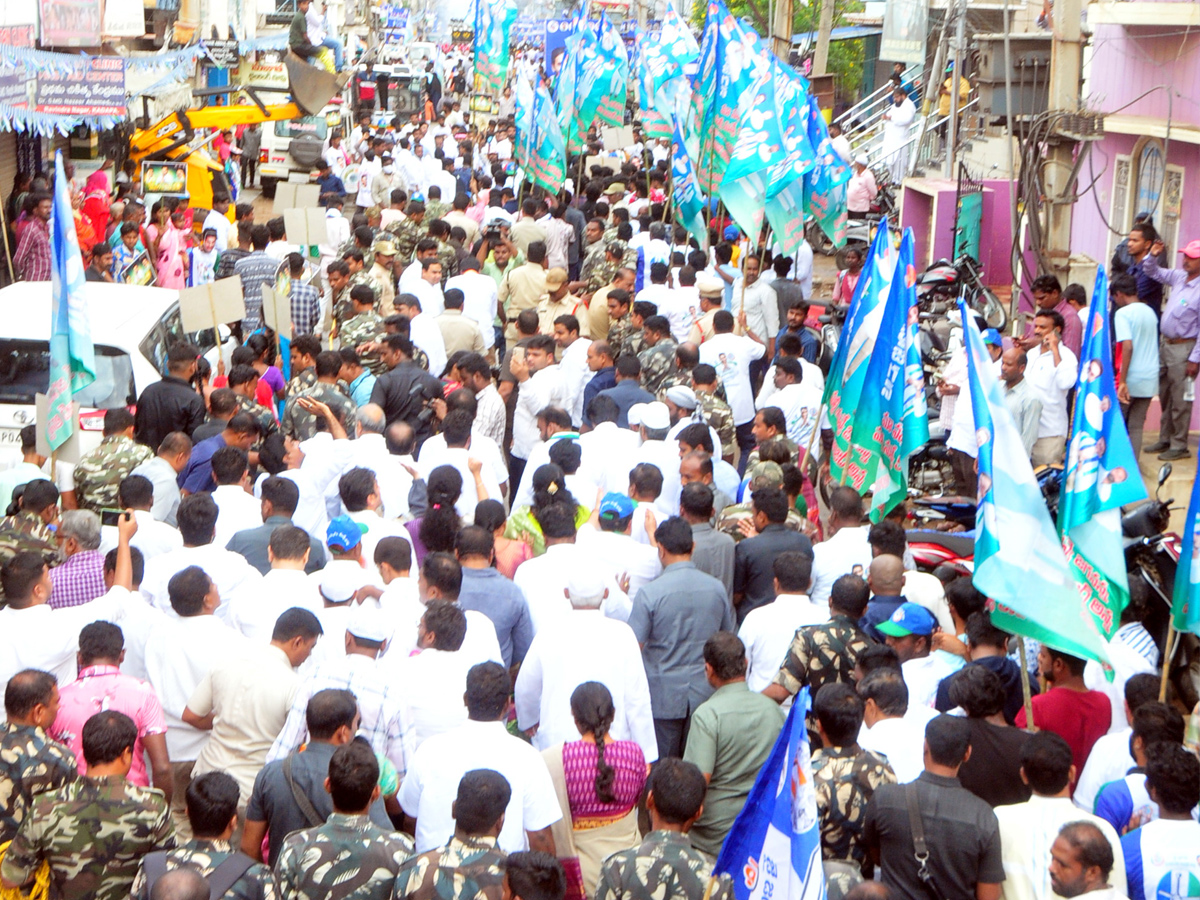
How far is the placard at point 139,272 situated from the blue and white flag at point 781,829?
11.2 metres

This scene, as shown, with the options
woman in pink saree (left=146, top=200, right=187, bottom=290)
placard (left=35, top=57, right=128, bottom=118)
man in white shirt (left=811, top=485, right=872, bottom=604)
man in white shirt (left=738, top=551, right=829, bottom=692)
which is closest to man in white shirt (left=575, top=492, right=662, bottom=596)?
man in white shirt (left=738, top=551, right=829, bottom=692)

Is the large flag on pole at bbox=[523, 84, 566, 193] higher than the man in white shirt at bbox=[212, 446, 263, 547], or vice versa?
the large flag on pole at bbox=[523, 84, 566, 193]

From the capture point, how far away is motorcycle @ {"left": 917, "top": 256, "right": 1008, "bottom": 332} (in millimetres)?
14562

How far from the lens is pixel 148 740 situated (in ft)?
16.7

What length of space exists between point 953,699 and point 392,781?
204cm

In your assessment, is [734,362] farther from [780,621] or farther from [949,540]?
[780,621]

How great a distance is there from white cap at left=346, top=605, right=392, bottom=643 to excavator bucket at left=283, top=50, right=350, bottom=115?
1916 cm

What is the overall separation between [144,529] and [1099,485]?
168 inches

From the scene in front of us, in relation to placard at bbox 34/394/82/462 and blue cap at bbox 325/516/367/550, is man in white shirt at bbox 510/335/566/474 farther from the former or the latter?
blue cap at bbox 325/516/367/550

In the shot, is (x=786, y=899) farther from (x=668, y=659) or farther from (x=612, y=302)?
(x=612, y=302)

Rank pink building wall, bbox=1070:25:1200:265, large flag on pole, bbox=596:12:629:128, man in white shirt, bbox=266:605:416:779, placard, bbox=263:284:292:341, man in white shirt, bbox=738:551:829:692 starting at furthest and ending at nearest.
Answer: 1. large flag on pole, bbox=596:12:629:128
2. pink building wall, bbox=1070:25:1200:265
3. placard, bbox=263:284:292:341
4. man in white shirt, bbox=738:551:829:692
5. man in white shirt, bbox=266:605:416:779

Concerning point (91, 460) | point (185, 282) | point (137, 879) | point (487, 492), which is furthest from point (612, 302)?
point (137, 879)

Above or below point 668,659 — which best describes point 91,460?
above

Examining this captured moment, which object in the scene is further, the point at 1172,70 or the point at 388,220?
the point at 388,220
